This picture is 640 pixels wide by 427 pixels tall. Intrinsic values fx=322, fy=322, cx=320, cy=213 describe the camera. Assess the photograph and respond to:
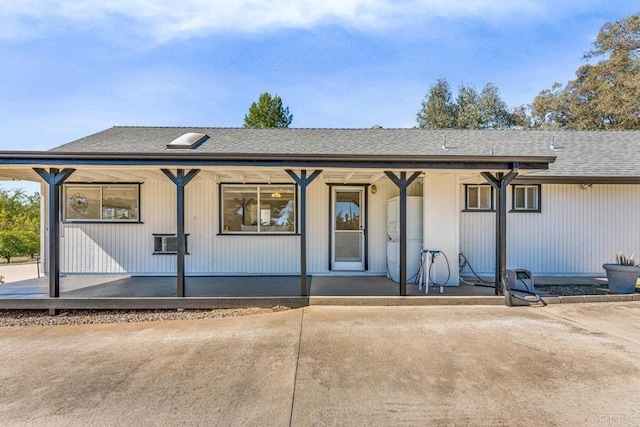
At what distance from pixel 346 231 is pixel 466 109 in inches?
845

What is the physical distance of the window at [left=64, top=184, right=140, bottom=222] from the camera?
7902 mm

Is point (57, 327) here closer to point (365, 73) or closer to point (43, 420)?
point (43, 420)

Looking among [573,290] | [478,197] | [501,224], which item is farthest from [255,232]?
[573,290]

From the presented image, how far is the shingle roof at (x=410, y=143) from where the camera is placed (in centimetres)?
798

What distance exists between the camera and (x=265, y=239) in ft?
26.2

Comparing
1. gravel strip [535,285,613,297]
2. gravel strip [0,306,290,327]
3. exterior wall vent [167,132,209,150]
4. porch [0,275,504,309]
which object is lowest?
gravel strip [0,306,290,327]

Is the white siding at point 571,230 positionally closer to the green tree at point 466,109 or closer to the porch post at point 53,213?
the porch post at point 53,213

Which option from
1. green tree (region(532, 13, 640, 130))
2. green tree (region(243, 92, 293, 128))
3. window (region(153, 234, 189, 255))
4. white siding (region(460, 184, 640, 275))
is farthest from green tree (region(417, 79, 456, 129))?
window (region(153, 234, 189, 255))

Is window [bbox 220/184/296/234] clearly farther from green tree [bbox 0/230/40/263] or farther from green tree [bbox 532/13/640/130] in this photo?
green tree [bbox 532/13/640/130]

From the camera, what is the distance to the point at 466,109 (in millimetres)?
24734

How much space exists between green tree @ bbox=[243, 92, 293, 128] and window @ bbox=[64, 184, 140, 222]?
20.1 meters

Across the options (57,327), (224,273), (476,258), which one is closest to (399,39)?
(476,258)

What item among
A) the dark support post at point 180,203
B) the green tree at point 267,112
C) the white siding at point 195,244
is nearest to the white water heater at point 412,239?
the white siding at point 195,244

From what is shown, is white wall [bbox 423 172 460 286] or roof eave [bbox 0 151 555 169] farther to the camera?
white wall [bbox 423 172 460 286]
